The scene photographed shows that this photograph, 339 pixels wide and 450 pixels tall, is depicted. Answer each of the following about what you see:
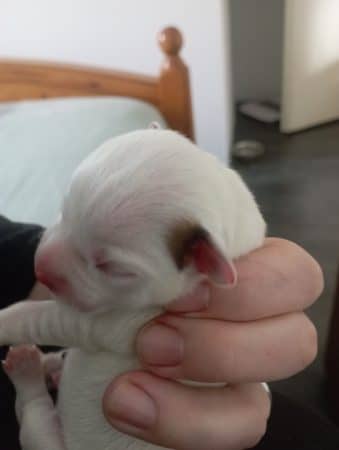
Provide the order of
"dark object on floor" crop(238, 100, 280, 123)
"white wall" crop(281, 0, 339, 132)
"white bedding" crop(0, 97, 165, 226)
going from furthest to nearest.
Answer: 1. "dark object on floor" crop(238, 100, 280, 123)
2. "white wall" crop(281, 0, 339, 132)
3. "white bedding" crop(0, 97, 165, 226)

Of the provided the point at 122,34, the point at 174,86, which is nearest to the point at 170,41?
the point at 174,86

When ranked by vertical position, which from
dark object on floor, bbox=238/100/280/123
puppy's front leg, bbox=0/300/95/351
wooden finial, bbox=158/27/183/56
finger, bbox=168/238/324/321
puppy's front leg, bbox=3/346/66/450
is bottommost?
dark object on floor, bbox=238/100/280/123

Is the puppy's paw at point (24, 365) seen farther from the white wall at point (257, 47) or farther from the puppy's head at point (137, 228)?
the white wall at point (257, 47)

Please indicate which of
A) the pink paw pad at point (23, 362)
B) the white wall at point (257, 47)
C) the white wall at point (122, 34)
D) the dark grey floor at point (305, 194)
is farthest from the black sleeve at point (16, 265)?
the white wall at point (257, 47)

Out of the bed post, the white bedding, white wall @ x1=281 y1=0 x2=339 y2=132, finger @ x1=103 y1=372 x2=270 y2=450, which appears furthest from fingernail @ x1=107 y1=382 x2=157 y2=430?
white wall @ x1=281 y1=0 x2=339 y2=132

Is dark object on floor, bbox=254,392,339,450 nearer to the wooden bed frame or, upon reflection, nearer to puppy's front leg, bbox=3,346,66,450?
puppy's front leg, bbox=3,346,66,450

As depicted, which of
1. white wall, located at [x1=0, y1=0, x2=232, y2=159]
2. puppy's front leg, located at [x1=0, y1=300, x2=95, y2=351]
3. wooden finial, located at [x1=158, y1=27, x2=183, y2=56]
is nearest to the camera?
puppy's front leg, located at [x1=0, y1=300, x2=95, y2=351]

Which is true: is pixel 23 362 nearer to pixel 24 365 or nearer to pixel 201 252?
pixel 24 365
